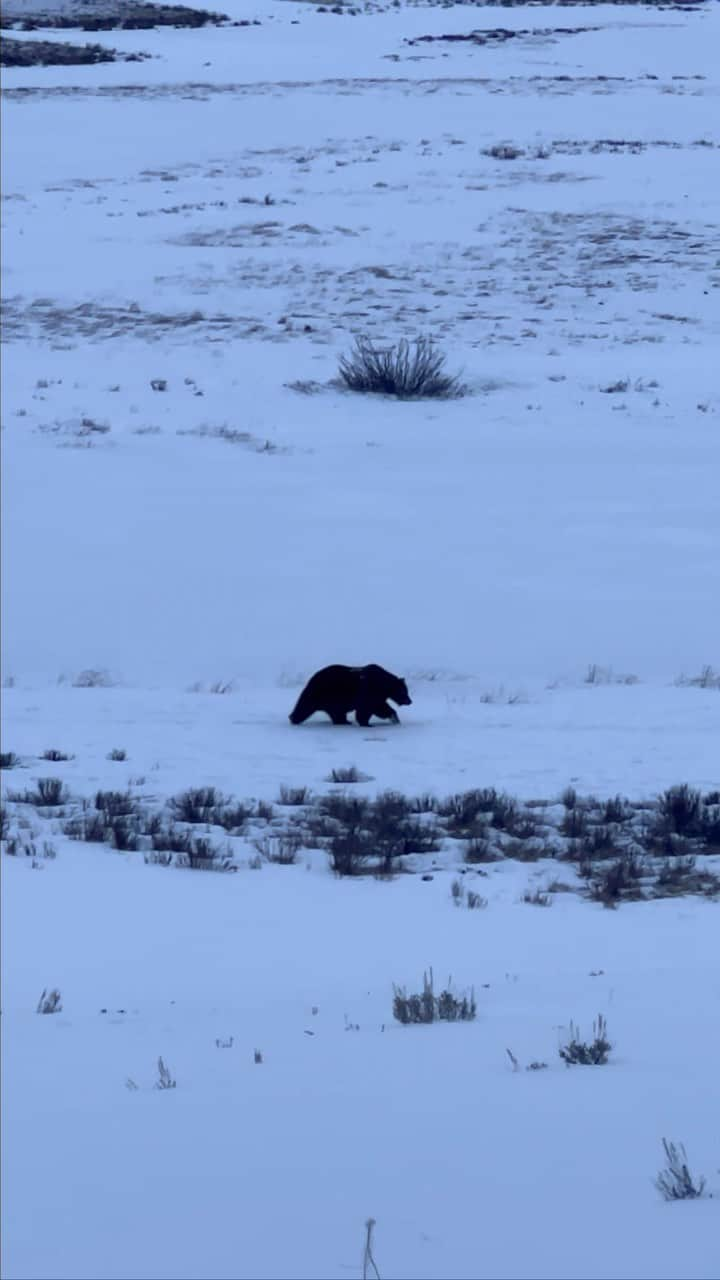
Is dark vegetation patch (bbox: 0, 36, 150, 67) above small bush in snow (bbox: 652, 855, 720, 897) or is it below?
above

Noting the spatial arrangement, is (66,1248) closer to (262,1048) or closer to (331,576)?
(262,1048)

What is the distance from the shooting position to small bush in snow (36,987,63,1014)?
197 inches

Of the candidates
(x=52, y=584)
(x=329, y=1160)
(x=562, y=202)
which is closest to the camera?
(x=329, y=1160)

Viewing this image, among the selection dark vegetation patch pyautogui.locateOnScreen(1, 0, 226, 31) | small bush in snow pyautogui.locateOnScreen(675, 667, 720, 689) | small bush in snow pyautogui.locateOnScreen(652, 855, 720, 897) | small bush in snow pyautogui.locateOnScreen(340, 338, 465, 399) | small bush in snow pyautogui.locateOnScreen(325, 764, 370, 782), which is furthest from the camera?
dark vegetation patch pyautogui.locateOnScreen(1, 0, 226, 31)

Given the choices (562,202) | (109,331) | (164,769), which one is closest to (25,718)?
(164,769)

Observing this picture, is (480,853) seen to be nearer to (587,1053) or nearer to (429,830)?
(429,830)

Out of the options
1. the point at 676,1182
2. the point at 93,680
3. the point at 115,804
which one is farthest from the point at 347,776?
the point at 676,1182

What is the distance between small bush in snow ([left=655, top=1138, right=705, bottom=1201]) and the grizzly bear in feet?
20.1

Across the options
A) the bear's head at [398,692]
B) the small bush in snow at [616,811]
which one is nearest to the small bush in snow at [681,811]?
the small bush in snow at [616,811]

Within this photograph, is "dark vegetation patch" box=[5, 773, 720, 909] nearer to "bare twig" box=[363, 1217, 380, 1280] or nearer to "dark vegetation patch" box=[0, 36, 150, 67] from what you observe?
"bare twig" box=[363, 1217, 380, 1280]

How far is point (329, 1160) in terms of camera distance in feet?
12.3

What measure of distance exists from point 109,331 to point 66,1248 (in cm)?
2008

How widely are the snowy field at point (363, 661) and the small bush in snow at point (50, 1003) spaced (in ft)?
0.12

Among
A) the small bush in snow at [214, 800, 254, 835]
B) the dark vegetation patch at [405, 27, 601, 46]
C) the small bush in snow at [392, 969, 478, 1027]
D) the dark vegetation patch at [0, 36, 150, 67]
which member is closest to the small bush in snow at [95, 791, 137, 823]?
the small bush in snow at [214, 800, 254, 835]
